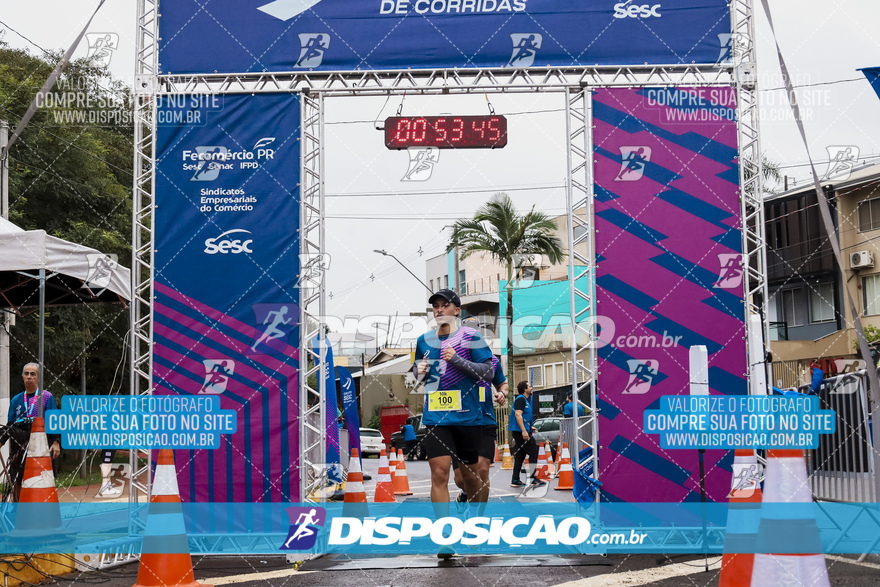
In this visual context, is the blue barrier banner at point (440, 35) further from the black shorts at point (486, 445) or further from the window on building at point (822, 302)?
the window on building at point (822, 302)

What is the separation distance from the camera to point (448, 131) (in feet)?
30.5

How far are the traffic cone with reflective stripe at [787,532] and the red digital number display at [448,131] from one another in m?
5.44

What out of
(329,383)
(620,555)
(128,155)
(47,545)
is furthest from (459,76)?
(128,155)

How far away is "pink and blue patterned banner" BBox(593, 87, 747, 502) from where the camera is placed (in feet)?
27.1

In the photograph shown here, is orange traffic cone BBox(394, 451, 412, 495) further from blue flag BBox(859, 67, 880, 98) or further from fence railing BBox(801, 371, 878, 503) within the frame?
blue flag BBox(859, 67, 880, 98)

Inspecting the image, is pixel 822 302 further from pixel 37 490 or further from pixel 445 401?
pixel 37 490

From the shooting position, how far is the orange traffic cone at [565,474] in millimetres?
15750

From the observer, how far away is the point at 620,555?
7.81 meters

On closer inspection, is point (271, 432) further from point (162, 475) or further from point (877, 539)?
point (877, 539)

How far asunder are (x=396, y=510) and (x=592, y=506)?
10.4 ft

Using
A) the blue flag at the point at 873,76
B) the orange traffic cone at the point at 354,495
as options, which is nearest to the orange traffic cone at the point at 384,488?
the orange traffic cone at the point at 354,495

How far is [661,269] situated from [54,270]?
534cm

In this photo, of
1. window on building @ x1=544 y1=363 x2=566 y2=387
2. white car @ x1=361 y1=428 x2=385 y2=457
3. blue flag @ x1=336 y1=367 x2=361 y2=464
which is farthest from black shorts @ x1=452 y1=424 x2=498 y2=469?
window on building @ x1=544 y1=363 x2=566 y2=387

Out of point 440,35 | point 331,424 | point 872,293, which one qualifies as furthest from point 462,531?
point 872,293
